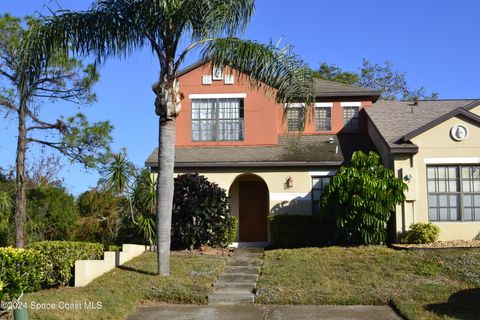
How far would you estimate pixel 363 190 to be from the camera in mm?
17562

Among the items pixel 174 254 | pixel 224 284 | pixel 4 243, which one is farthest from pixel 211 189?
pixel 4 243

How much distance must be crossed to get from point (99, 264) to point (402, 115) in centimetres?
1252

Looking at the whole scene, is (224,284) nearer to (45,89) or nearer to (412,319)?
(412,319)

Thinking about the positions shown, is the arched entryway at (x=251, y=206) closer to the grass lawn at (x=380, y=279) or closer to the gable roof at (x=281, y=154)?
the gable roof at (x=281, y=154)

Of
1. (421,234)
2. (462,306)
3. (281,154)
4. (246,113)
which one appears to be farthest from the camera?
(246,113)

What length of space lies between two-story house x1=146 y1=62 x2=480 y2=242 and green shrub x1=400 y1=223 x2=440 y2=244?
1.17 ft

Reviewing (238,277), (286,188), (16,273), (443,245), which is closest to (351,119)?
(286,188)

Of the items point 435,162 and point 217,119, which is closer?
point 435,162

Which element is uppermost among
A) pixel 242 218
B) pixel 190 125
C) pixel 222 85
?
pixel 222 85

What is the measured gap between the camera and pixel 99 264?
14.8 meters

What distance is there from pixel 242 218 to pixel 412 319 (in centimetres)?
1089

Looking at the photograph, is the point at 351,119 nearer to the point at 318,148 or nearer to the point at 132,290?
the point at 318,148

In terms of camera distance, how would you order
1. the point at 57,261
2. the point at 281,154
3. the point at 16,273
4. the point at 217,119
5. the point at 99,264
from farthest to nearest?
the point at 217,119 → the point at 281,154 → the point at 99,264 → the point at 57,261 → the point at 16,273

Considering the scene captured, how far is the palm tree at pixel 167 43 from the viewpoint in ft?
45.9
